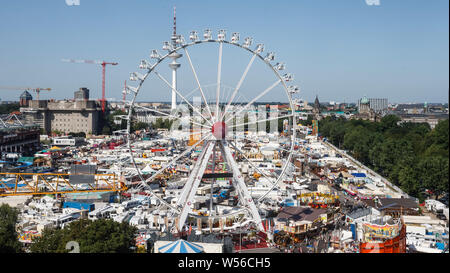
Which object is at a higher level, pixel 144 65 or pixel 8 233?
pixel 144 65

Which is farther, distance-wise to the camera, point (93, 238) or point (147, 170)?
point (147, 170)

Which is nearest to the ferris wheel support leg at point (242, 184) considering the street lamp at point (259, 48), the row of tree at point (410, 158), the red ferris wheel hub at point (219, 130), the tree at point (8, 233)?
the red ferris wheel hub at point (219, 130)

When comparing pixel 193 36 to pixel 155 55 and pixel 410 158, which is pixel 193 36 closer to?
pixel 155 55

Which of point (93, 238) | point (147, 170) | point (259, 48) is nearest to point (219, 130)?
point (259, 48)

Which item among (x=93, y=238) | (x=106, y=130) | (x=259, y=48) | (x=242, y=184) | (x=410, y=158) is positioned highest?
(x=259, y=48)

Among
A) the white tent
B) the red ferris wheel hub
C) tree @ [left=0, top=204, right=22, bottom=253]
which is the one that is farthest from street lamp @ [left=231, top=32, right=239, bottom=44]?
the white tent

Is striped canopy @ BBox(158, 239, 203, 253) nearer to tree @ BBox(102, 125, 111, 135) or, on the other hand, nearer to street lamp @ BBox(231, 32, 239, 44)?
street lamp @ BBox(231, 32, 239, 44)

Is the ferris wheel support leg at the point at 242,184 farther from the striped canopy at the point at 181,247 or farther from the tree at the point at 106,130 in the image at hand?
the tree at the point at 106,130
